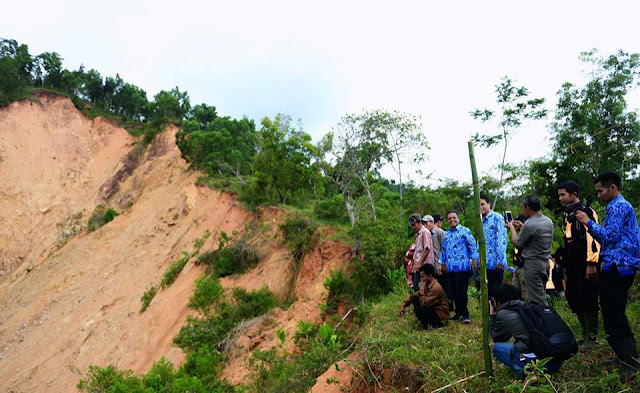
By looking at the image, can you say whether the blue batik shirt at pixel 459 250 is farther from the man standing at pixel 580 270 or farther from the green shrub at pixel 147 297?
the green shrub at pixel 147 297

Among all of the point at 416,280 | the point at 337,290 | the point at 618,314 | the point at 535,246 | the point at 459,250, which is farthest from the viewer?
the point at 337,290

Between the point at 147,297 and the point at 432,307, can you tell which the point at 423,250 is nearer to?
the point at 432,307

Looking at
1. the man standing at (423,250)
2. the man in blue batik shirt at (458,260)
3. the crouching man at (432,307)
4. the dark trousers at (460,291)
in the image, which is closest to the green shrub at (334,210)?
the man standing at (423,250)

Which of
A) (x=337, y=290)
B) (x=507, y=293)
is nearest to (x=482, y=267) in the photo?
(x=507, y=293)

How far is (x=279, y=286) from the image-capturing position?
11.4m

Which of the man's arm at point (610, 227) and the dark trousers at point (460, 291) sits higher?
the man's arm at point (610, 227)

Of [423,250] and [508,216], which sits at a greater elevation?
[508,216]

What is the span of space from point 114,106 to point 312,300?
36.1 meters

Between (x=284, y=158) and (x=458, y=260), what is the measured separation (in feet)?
31.9

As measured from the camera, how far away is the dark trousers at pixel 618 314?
10.0 feet


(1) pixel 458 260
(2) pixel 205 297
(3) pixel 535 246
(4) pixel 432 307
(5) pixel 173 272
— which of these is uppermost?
(3) pixel 535 246

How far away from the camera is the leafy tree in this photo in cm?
1380

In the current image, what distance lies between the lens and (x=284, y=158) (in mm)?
14211

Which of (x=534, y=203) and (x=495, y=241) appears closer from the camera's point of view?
(x=534, y=203)
